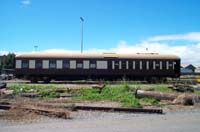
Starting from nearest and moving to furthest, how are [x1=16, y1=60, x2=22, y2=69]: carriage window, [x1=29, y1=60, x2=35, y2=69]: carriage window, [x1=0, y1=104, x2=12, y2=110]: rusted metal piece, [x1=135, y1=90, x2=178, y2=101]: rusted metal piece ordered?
[x1=0, y1=104, x2=12, y2=110]: rusted metal piece, [x1=135, y1=90, x2=178, y2=101]: rusted metal piece, [x1=16, y1=60, x2=22, y2=69]: carriage window, [x1=29, y1=60, x2=35, y2=69]: carriage window

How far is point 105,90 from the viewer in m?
26.6

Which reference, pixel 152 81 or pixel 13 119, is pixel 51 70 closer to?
pixel 152 81

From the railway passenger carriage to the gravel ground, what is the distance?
3008 centimetres

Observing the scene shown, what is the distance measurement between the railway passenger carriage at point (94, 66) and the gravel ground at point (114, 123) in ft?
98.7

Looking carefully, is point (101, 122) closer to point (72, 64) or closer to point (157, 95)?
point (157, 95)

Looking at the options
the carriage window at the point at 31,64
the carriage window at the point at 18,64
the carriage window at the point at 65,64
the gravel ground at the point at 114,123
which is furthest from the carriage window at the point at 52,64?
the gravel ground at the point at 114,123

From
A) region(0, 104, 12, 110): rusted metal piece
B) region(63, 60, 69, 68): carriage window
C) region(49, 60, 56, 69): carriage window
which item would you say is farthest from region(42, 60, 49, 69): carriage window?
region(0, 104, 12, 110): rusted metal piece

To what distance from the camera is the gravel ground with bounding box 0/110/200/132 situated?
11.3 metres

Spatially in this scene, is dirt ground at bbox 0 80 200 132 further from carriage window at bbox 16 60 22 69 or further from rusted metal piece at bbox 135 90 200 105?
carriage window at bbox 16 60 22 69

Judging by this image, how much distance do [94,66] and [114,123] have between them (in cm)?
3362

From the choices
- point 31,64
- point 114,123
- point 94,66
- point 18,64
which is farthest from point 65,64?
point 114,123

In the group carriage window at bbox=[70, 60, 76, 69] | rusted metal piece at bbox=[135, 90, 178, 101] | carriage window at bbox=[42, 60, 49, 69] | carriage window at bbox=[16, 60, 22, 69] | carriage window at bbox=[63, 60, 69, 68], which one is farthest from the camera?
carriage window at bbox=[70, 60, 76, 69]

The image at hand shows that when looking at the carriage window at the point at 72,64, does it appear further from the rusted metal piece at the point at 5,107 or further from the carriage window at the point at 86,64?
the rusted metal piece at the point at 5,107

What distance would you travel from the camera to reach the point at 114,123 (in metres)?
12.6
